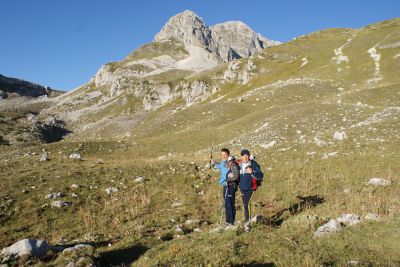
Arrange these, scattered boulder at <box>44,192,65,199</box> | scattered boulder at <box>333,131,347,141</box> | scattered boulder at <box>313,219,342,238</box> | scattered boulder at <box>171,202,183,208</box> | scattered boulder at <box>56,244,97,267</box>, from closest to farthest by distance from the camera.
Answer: scattered boulder at <box>56,244,97,267</box>
scattered boulder at <box>313,219,342,238</box>
scattered boulder at <box>171,202,183,208</box>
scattered boulder at <box>44,192,65,199</box>
scattered boulder at <box>333,131,347,141</box>

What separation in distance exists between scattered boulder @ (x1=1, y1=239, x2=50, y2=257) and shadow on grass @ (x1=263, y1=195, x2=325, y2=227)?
8.47m

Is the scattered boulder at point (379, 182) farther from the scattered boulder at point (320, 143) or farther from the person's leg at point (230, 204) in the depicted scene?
the scattered boulder at point (320, 143)

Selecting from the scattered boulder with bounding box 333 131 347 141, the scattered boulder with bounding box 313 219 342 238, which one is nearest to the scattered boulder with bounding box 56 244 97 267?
the scattered boulder with bounding box 313 219 342 238

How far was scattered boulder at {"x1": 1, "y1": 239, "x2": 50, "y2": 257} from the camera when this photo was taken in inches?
424

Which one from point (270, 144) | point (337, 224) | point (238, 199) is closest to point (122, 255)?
point (337, 224)

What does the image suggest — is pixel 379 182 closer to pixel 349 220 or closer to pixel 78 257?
pixel 349 220

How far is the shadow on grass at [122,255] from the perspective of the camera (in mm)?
11113

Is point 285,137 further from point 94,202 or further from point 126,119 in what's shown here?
point 126,119

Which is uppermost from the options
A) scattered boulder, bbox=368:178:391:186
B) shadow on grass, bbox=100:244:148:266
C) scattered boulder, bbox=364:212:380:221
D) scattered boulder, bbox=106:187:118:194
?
scattered boulder, bbox=368:178:391:186

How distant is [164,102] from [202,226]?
141 metres

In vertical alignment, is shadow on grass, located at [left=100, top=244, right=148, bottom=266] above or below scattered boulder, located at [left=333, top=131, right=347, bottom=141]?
below

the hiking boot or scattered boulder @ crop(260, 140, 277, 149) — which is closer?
the hiking boot

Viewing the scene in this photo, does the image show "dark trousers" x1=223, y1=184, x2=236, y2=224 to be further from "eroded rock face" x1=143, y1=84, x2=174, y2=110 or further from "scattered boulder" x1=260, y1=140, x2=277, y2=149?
"eroded rock face" x1=143, y1=84, x2=174, y2=110

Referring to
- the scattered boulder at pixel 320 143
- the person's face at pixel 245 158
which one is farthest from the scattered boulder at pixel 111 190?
the scattered boulder at pixel 320 143
